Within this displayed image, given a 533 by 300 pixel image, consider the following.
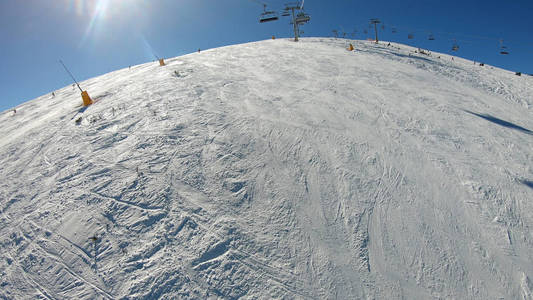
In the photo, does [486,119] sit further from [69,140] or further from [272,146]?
[69,140]

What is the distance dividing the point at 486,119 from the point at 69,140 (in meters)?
11.4

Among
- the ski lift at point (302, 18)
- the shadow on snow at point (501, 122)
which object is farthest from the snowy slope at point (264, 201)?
the ski lift at point (302, 18)

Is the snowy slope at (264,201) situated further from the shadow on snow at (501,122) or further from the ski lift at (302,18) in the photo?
the ski lift at (302,18)

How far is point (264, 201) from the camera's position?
3.74 meters

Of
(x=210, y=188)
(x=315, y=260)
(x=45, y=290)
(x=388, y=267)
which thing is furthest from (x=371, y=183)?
(x=45, y=290)

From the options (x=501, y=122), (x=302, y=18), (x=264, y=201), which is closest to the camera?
(x=264, y=201)

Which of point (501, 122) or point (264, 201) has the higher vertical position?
point (501, 122)

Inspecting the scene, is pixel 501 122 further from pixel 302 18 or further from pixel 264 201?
pixel 302 18

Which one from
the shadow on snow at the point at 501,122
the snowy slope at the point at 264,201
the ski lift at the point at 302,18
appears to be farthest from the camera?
the ski lift at the point at 302,18

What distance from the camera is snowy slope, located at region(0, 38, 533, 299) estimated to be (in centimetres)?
288

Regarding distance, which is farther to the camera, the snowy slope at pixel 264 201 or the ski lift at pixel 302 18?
the ski lift at pixel 302 18

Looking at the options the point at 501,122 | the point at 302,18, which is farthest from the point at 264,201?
the point at 302,18

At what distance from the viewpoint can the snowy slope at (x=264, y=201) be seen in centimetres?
288

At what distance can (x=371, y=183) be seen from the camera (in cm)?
414
